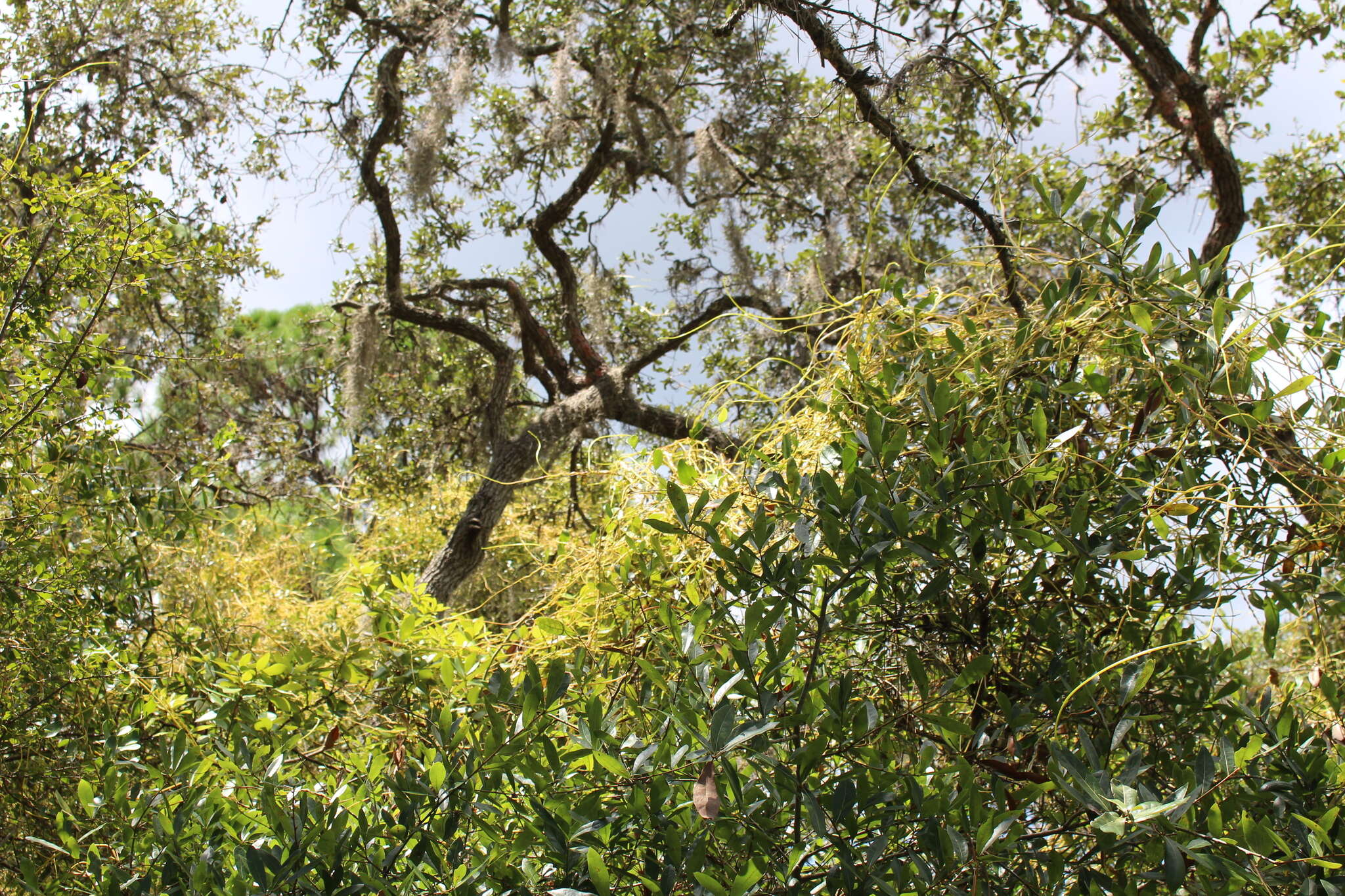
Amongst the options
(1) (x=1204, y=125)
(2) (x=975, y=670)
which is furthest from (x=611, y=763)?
(1) (x=1204, y=125)

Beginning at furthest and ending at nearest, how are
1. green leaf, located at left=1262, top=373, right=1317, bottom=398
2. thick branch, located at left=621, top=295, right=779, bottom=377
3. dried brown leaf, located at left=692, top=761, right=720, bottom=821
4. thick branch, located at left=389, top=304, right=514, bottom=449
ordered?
thick branch, located at left=621, top=295, right=779, bottom=377 → thick branch, located at left=389, top=304, right=514, bottom=449 → green leaf, located at left=1262, top=373, right=1317, bottom=398 → dried brown leaf, located at left=692, top=761, right=720, bottom=821

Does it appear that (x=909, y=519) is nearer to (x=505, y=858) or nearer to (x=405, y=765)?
(x=505, y=858)

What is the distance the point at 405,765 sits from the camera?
119cm

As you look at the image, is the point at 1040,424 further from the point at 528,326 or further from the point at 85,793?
the point at 528,326

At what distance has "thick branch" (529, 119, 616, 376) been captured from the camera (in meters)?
5.19

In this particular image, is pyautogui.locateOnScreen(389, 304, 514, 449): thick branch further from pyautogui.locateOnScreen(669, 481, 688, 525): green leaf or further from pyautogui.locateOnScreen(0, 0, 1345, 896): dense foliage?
pyautogui.locateOnScreen(669, 481, 688, 525): green leaf

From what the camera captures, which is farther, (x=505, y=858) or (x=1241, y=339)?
(x=1241, y=339)

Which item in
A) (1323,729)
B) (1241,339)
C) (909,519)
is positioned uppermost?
(1241,339)

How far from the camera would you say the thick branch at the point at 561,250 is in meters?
5.19

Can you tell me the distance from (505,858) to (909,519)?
63 centimetres

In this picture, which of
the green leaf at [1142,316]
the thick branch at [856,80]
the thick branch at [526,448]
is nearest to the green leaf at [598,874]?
the green leaf at [1142,316]

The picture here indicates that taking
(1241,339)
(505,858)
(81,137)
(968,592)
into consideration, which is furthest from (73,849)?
(81,137)

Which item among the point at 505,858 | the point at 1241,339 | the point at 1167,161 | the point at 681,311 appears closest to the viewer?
the point at 505,858

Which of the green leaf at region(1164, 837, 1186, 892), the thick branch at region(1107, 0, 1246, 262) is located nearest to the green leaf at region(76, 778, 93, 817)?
the green leaf at region(1164, 837, 1186, 892)
